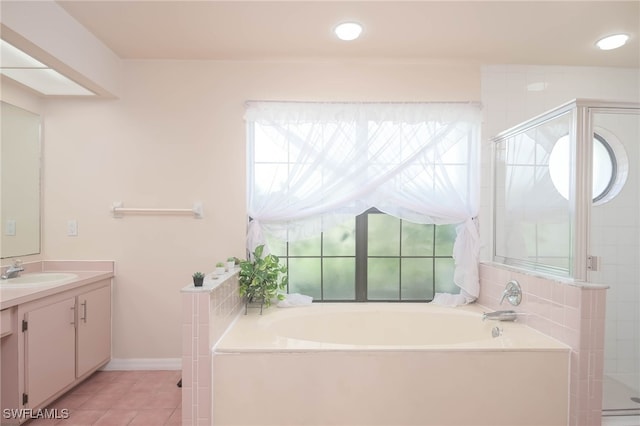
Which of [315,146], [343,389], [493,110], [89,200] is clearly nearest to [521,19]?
[493,110]

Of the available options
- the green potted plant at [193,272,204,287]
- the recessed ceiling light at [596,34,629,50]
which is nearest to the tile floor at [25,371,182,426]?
the green potted plant at [193,272,204,287]

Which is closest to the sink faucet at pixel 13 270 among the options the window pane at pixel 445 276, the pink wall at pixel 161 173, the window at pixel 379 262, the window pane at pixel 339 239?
the pink wall at pixel 161 173

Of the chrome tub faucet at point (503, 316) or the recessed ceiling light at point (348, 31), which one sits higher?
the recessed ceiling light at point (348, 31)

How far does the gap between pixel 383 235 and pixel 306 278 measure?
0.71m

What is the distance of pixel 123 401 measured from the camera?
231cm

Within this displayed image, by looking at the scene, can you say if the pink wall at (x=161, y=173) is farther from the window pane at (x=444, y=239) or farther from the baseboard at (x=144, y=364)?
the window pane at (x=444, y=239)

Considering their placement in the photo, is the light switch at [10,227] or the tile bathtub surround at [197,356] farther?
the light switch at [10,227]

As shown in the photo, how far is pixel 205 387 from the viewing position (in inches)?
71.2

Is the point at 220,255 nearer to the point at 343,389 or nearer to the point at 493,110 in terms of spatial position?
the point at 343,389

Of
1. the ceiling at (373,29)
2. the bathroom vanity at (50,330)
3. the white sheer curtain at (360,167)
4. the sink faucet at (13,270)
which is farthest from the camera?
the white sheer curtain at (360,167)

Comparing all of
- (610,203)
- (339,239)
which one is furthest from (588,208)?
(339,239)

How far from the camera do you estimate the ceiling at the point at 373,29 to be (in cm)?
205

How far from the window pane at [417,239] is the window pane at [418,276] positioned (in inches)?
2.5

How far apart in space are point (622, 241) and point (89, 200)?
3762 millimetres
